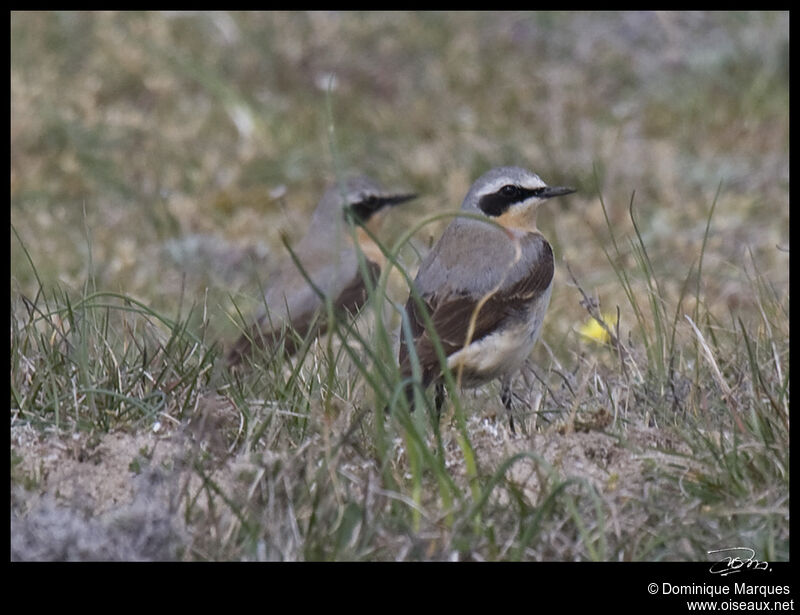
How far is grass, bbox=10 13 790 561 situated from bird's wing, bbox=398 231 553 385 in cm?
24

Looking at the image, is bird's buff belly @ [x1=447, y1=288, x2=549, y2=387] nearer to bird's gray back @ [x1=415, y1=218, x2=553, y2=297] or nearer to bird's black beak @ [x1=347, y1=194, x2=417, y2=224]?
bird's gray back @ [x1=415, y1=218, x2=553, y2=297]

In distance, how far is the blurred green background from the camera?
348 inches

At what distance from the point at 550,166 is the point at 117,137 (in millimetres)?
3482

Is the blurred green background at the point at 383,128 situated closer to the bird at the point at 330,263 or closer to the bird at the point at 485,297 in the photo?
the bird at the point at 330,263

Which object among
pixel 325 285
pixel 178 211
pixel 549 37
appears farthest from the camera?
pixel 549 37

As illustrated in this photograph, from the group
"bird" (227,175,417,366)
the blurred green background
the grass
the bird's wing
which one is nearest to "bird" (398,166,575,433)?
the bird's wing

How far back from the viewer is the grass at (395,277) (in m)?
3.64

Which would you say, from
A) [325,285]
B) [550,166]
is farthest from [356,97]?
[325,285]

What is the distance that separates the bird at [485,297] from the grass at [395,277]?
0.16 m

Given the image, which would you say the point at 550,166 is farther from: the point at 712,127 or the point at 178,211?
the point at 178,211

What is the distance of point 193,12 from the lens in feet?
37.9
